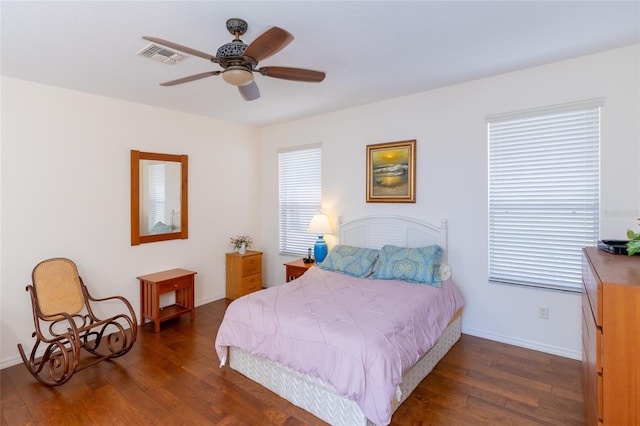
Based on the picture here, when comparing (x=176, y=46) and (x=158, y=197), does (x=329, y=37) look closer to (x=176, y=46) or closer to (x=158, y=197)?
(x=176, y=46)

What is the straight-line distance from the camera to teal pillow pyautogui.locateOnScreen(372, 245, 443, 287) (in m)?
3.24

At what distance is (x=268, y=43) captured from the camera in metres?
1.89

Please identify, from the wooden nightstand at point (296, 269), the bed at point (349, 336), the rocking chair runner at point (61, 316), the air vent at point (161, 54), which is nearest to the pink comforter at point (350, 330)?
the bed at point (349, 336)

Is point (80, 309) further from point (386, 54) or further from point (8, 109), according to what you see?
point (386, 54)

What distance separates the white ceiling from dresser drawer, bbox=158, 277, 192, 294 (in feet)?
7.26

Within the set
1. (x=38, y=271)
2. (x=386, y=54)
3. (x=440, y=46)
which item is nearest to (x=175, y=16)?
(x=386, y=54)

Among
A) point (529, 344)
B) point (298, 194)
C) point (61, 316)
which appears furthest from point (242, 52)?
point (529, 344)

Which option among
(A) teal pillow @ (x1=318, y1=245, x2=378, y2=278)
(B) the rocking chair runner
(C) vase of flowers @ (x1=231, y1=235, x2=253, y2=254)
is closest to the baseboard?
(A) teal pillow @ (x1=318, y1=245, x2=378, y2=278)

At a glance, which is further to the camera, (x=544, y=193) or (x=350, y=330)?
(x=544, y=193)

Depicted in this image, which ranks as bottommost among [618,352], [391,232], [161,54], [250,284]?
[250,284]

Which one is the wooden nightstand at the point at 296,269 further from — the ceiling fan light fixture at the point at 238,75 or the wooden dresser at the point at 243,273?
the ceiling fan light fixture at the point at 238,75

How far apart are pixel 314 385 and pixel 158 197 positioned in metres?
3.13

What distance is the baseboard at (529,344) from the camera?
293 cm

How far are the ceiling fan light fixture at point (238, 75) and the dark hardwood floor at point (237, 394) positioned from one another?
2.30 meters
